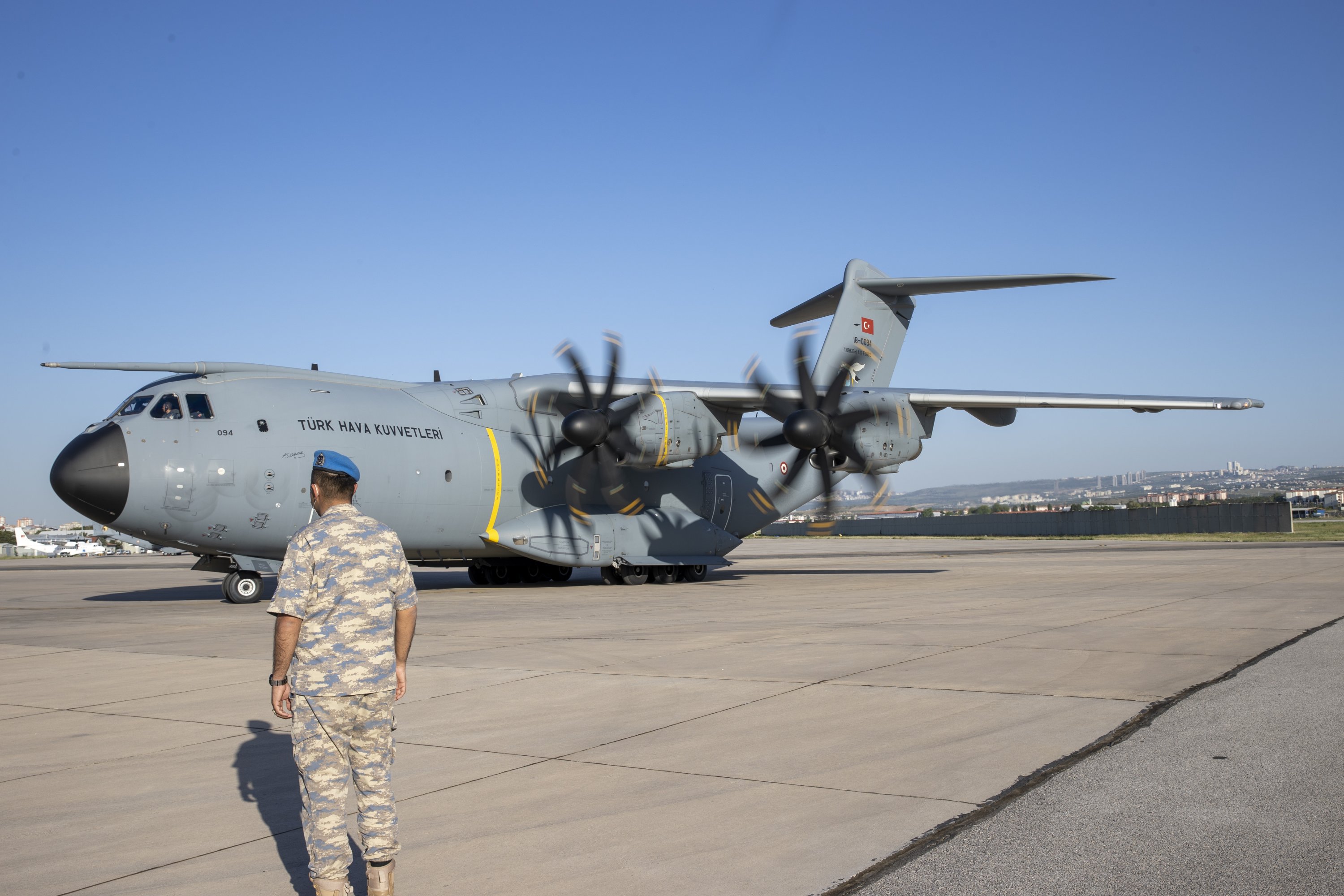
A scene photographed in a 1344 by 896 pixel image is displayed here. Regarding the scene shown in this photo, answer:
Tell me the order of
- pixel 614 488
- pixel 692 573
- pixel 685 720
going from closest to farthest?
pixel 685 720 → pixel 614 488 → pixel 692 573

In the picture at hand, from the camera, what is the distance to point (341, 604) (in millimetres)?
3842

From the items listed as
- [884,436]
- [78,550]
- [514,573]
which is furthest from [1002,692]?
[78,550]

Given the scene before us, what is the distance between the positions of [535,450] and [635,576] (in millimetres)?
3485

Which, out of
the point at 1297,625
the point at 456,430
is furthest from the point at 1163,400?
the point at 456,430

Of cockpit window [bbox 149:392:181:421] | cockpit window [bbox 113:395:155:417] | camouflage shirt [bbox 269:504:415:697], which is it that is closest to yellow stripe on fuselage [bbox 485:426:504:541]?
cockpit window [bbox 149:392:181:421]

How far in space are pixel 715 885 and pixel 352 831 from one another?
6.02ft

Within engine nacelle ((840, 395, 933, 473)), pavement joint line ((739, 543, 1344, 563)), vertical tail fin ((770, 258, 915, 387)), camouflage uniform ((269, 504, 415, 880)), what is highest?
vertical tail fin ((770, 258, 915, 387))

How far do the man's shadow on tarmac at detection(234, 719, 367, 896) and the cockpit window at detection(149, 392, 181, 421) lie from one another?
9959mm

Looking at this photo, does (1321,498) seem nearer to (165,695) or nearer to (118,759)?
(165,695)

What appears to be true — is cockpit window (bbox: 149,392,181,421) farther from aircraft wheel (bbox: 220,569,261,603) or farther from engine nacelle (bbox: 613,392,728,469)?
engine nacelle (bbox: 613,392,728,469)

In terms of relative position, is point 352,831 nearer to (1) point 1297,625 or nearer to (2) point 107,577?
(1) point 1297,625

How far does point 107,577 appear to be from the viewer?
29.3 m

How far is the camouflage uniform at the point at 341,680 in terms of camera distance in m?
3.67

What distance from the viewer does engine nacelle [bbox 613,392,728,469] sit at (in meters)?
18.6
